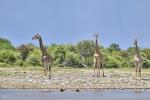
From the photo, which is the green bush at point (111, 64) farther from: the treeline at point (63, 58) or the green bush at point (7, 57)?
the green bush at point (7, 57)

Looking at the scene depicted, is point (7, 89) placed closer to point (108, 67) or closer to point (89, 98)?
point (89, 98)

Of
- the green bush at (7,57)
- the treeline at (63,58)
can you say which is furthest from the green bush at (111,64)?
the green bush at (7,57)

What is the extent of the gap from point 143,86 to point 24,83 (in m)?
6.70

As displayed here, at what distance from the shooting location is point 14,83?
38094 mm

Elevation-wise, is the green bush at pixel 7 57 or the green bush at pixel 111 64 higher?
the green bush at pixel 7 57

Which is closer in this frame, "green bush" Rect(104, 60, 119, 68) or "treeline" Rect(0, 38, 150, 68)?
"treeline" Rect(0, 38, 150, 68)

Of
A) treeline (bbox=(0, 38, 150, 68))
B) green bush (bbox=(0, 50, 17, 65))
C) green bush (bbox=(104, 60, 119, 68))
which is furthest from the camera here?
green bush (bbox=(104, 60, 119, 68))

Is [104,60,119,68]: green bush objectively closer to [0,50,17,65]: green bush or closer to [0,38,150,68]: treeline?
[0,38,150,68]: treeline

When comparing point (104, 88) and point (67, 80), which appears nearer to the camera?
point (104, 88)

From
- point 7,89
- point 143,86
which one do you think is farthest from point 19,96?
point 143,86

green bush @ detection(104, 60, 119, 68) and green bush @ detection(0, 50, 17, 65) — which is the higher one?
green bush @ detection(0, 50, 17, 65)

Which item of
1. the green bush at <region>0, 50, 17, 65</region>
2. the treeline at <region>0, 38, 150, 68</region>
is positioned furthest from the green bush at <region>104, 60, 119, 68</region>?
the green bush at <region>0, 50, 17, 65</region>

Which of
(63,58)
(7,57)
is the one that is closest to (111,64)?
(63,58)

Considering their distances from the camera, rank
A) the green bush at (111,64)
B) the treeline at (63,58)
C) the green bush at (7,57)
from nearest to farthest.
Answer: the green bush at (7,57)
the treeline at (63,58)
the green bush at (111,64)
